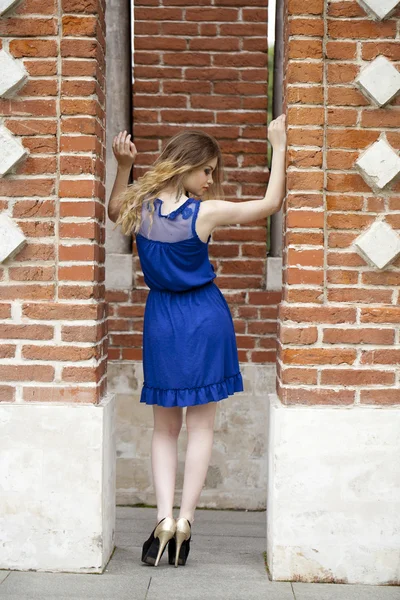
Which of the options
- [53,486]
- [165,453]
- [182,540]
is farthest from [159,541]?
[53,486]

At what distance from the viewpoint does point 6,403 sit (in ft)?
11.9

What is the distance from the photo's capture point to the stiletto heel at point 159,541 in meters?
3.67

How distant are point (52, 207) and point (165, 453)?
1.26 metres

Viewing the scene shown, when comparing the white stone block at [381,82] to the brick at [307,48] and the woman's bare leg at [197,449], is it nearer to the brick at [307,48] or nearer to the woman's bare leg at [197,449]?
the brick at [307,48]

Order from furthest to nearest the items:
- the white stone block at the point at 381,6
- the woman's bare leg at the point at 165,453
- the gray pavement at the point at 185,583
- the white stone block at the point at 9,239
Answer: the woman's bare leg at the point at 165,453 < the white stone block at the point at 9,239 < the white stone block at the point at 381,6 < the gray pavement at the point at 185,583

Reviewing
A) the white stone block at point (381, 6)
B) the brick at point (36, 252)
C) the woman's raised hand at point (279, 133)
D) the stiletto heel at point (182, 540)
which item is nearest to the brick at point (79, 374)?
the brick at point (36, 252)

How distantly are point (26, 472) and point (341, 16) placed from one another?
244cm

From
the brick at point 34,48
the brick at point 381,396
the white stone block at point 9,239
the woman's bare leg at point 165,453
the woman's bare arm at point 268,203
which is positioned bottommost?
the woman's bare leg at point 165,453

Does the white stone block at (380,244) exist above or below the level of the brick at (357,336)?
above

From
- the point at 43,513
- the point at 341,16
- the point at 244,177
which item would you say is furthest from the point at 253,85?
the point at 43,513

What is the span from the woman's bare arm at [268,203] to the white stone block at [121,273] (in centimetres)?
161

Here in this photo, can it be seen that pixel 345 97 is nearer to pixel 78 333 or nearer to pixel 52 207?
pixel 52 207

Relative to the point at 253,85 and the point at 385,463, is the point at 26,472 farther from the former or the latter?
the point at 253,85

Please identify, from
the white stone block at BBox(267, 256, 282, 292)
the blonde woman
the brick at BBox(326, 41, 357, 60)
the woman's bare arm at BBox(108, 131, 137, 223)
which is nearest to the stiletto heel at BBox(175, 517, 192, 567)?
the blonde woman
